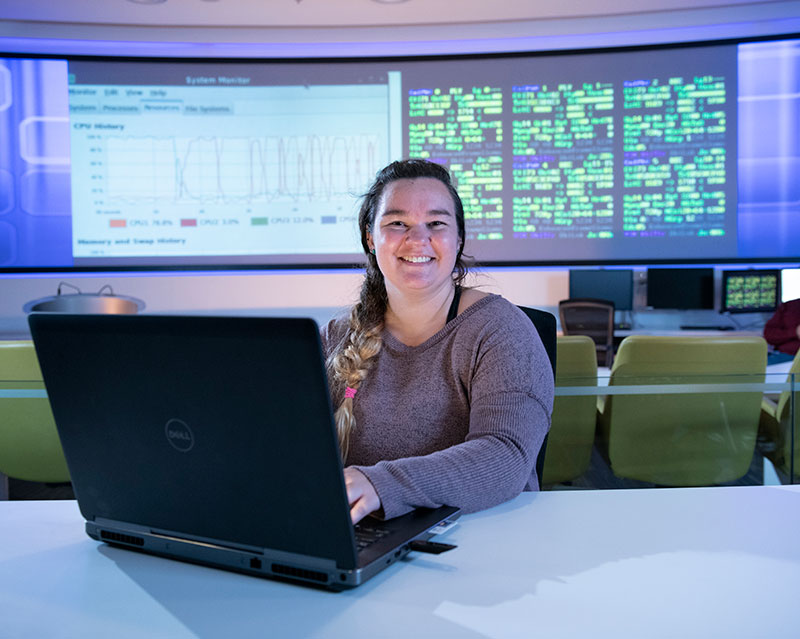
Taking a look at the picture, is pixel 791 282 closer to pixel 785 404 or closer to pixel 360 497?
pixel 785 404

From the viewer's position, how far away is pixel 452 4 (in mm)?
4793

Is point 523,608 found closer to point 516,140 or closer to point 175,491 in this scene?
point 175,491

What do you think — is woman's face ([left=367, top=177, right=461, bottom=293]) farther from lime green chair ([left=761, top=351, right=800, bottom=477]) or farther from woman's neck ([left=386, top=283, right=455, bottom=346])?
lime green chair ([left=761, top=351, right=800, bottom=477])

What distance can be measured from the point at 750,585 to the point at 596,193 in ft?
15.9

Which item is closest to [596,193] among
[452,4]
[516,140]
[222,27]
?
[516,140]

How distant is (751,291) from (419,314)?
14.8 ft

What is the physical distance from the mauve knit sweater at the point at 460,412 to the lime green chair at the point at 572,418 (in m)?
0.88

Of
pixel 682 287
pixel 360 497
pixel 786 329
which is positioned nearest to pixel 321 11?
pixel 682 287

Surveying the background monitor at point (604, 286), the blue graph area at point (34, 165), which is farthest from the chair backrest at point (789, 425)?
the blue graph area at point (34, 165)

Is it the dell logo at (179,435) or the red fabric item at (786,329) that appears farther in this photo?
the red fabric item at (786,329)

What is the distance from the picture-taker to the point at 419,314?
1.46 metres

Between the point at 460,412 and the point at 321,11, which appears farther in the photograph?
the point at 321,11

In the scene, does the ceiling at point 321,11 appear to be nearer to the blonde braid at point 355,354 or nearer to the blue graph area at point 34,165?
the blue graph area at point 34,165

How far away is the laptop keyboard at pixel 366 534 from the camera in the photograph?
0.85 meters
